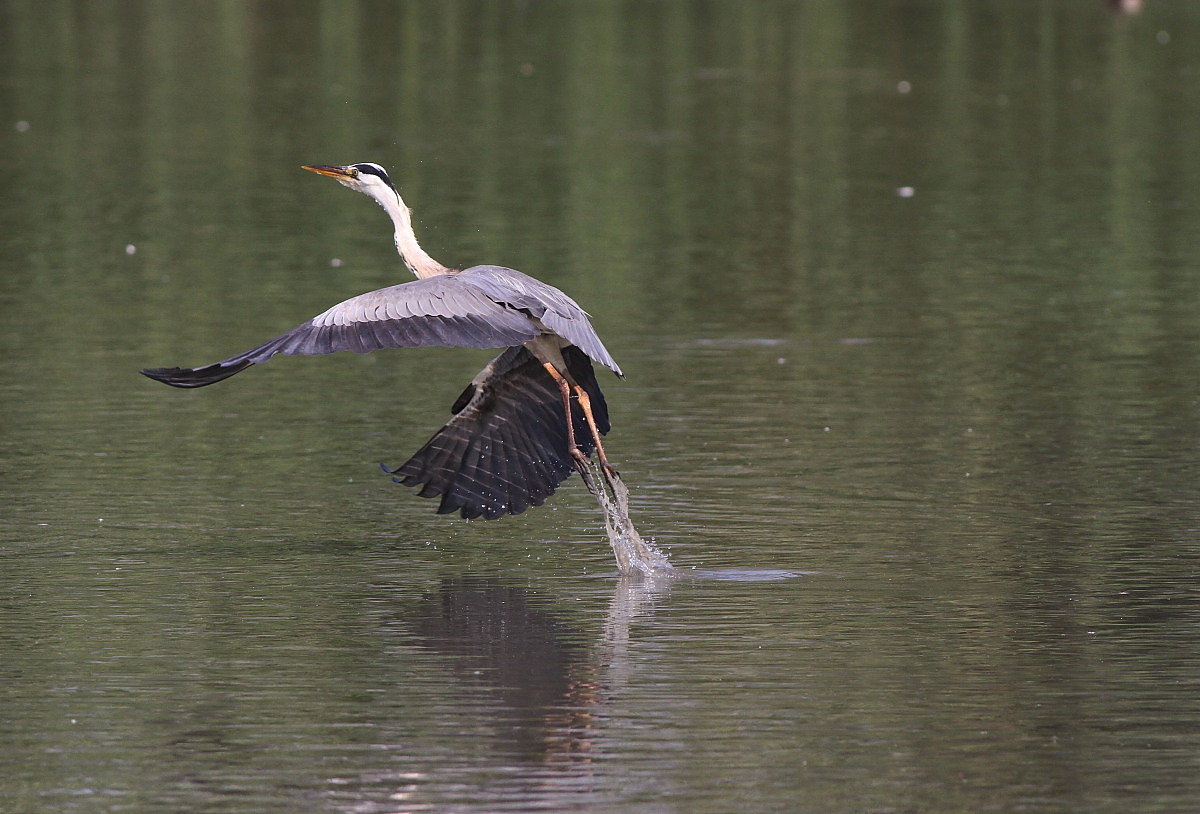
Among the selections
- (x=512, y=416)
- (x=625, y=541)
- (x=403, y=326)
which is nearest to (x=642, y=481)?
(x=512, y=416)

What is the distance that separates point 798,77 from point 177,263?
1765 cm

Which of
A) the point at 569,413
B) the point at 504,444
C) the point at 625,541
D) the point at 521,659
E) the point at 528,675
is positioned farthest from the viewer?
the point at 504,444

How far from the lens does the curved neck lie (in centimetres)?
1105

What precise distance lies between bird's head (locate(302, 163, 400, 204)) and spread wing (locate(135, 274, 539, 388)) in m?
1.09

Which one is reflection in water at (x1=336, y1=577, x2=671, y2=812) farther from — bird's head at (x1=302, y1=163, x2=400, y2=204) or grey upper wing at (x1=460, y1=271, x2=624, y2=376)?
bird's head at (x1=302, y1=163, x2=400, y2=204)

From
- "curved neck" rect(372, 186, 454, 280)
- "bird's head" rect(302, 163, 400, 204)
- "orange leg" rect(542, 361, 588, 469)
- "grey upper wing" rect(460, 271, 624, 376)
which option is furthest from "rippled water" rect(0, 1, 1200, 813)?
"bird's head" rect(302, 163, 400, 204)

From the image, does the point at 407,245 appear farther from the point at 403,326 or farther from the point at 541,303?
the point at 403,326

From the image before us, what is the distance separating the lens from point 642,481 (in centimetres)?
1209

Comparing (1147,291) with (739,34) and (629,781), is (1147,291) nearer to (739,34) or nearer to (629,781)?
(629,781)

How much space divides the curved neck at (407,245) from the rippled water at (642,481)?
125 centimetres

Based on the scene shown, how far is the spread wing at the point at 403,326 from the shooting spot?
9.43 m

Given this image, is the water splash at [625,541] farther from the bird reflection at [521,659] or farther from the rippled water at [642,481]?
the bird reflection at [521,659]

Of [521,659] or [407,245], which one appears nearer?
[521,659]

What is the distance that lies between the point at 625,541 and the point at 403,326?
1.41 m
